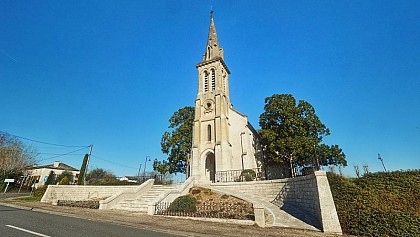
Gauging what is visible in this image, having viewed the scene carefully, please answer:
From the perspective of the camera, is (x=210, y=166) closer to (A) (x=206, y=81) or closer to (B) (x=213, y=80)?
(B) (x=213, y=80)

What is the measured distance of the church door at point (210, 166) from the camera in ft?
79.3

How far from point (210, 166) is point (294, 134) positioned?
10891 mm

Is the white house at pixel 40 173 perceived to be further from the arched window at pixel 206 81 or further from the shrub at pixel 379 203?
the shrub at pixel 379 203

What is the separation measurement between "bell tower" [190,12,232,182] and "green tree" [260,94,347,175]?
197 inches

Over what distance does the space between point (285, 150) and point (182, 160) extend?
1392cm

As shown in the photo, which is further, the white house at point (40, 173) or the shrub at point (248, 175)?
the white house at point (40, 173)

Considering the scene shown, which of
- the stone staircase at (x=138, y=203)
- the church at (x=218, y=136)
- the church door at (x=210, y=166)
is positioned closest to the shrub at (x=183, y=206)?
the stone staircase at (x=138, y=203)

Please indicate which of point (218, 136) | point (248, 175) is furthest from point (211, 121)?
point (248, 175)

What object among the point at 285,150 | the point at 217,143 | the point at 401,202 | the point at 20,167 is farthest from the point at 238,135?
the point at 20,167

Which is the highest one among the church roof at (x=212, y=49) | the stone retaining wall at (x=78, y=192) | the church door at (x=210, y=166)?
the church roof at (x=212, y=49)

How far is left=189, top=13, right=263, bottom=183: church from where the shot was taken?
72.8 feet

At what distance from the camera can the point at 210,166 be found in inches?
974

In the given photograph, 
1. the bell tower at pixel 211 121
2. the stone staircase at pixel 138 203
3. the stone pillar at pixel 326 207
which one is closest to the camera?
the stone pillar at pixel 326 207

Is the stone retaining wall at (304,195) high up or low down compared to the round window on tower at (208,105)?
down
